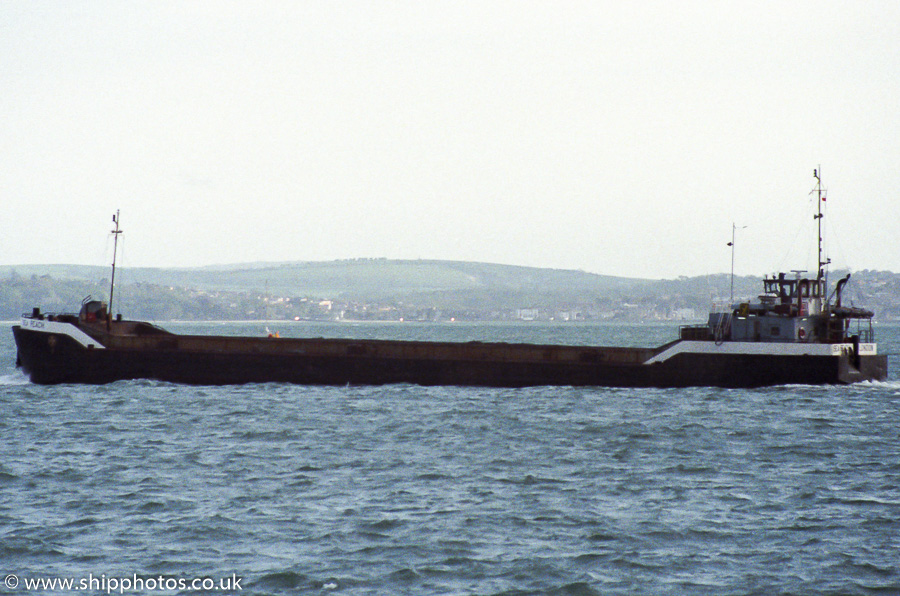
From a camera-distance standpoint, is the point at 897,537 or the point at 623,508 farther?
the point at 623,508

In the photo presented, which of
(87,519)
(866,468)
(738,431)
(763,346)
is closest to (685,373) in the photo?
(763,346)

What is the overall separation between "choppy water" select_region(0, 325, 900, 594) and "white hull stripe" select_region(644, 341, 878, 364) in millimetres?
4964

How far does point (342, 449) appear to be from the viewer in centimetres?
3008

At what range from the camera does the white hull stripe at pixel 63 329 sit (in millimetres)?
46875

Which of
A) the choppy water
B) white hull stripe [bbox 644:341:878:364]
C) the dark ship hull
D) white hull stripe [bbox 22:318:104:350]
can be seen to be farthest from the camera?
white hull stripe [bbox 22:318:104:350]

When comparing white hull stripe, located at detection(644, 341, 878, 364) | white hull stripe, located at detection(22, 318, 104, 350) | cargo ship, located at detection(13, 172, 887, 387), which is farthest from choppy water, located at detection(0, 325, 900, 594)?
white hull stripe, located at detection(22, 318, 104, 350)

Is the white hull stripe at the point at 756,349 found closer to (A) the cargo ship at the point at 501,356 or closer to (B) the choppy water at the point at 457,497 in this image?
(A) the cargo ship at the point at 501,356

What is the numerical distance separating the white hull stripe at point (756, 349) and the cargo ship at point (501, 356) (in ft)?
0.16

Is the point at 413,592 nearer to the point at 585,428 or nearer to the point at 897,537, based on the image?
the point at 897,537

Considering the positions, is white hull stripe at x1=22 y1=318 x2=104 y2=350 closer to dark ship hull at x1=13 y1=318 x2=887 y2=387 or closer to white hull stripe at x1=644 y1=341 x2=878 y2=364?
dark ship hull at x1=13 y1=318 x2=887 y2=387

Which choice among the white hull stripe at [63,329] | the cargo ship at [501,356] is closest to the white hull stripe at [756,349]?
the cargo ship at [501,356]

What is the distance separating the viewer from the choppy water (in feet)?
57.4

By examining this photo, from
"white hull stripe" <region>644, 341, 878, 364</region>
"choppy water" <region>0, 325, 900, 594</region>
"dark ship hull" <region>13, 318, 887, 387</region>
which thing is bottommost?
"choppy water" <region>0, 325, 900, 594</region>

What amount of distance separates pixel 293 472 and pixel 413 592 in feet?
34.3
